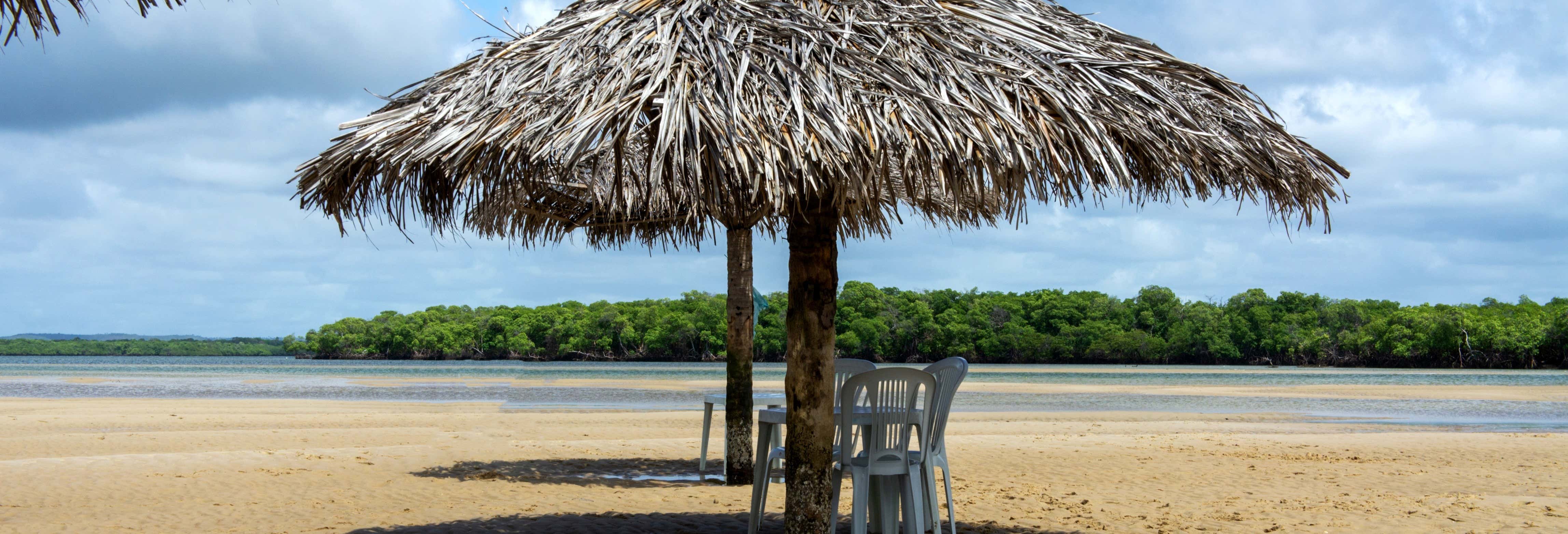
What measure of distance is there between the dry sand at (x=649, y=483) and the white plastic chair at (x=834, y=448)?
627 millimetres

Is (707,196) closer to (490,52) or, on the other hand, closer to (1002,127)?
(1002,127)

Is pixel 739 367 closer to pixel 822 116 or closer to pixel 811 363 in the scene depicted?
pixel 811 363

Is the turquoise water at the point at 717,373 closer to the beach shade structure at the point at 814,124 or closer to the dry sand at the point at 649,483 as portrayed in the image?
the dry sand at the point at 649,483

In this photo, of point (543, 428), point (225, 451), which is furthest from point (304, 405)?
point (225, 451)

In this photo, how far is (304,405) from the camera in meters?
19.4

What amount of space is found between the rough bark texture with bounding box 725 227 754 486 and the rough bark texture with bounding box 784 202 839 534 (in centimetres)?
311

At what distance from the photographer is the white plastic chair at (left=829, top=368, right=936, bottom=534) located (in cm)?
432

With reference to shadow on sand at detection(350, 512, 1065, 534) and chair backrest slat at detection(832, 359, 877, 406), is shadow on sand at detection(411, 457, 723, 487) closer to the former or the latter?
shadow on sand at detection(350, 512, 1065, 534)

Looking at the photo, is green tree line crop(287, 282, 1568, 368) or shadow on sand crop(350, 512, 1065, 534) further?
green tree line crop(287, 282, 1568, 368)

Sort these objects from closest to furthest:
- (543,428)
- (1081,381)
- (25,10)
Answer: (25,10) → (543,428) → (1081,381)

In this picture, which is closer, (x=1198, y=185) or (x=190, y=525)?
(x=1198, y=185)

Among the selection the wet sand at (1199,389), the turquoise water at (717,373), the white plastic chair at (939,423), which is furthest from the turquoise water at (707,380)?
the white plastic chair at (939,423)

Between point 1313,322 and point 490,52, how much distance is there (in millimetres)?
72383

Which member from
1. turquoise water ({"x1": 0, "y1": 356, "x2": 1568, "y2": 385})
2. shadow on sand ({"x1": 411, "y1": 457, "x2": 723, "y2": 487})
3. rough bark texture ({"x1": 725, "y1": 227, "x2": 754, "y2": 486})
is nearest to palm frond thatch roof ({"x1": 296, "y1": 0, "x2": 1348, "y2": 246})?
rough bark texture ({"x1": 725, "y1": 227, "x2": 754, "y2": 486})
